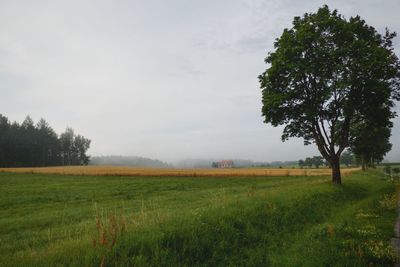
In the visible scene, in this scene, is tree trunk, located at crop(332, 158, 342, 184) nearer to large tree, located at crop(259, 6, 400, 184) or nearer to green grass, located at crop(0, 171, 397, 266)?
large tree, located at crop(259, 6, 400, 184)

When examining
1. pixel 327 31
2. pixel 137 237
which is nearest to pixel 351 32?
pixel 327 31

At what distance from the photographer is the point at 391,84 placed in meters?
29.4

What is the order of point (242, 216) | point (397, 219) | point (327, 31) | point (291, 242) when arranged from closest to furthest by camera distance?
1. point (291, 242)
2. point (242, 216)
3. point (397, 219)
4. point (327, 31)

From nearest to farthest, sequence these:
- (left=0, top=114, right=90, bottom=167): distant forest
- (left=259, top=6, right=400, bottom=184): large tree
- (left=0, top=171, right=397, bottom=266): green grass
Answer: (left=0, top=171, right=397, bottom=266): green grass, (left=259, top=6, right=400, bottom=184): large tree, (left=0, top=114, right=90, bottom=167): distant forest

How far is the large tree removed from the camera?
27906mm

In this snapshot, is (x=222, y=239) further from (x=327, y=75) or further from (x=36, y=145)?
(x=36, y=145)

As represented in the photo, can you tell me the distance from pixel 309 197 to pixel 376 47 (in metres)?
17.0

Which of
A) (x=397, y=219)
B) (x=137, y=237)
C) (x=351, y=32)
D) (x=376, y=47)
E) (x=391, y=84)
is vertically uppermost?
Answer: (x=351, y=32)

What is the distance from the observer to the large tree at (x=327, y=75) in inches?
1099

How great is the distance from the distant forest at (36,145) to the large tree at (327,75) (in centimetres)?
11806

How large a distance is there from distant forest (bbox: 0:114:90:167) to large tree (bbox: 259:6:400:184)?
118055 mm

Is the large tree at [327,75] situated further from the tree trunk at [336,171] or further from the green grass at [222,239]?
the green grass at [222,239]

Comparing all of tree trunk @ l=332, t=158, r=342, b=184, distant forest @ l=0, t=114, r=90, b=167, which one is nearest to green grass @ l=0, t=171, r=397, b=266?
tree trunk @ l=332, t=158, r=342, b=184

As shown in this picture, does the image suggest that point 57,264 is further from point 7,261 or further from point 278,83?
point 278,83
